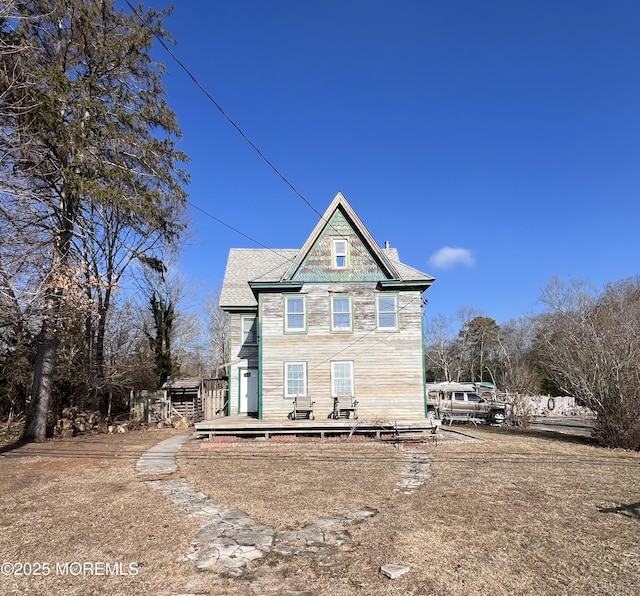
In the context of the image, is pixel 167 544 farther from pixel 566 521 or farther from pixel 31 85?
pixel 31 85

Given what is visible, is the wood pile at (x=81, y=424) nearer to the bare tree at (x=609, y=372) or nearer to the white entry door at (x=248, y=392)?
the white entry door at (x=248, y=392)

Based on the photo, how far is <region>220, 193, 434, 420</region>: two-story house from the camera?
58.5ft

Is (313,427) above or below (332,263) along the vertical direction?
below

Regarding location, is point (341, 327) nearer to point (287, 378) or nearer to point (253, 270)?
point (287, 378)

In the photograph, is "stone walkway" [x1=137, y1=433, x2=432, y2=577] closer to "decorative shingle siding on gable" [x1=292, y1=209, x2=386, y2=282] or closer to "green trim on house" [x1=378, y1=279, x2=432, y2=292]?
"green trim on house" [x1=378, y1=279, x2=432, y2=292]

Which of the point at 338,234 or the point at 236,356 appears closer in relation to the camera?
the point at 338,234

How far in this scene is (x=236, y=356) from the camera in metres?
21.3

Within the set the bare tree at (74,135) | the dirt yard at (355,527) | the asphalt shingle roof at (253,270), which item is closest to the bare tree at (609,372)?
the dirt yard at (355,527)

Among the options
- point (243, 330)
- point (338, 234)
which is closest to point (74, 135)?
point (338, 234)

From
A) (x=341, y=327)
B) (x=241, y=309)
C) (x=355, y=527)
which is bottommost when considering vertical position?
(x=355, y=527)

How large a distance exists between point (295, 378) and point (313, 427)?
8.62 feet

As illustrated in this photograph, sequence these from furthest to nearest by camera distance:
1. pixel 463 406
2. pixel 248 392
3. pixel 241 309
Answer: pixel 463 406 → pixel 241 309 → pixel 248 392

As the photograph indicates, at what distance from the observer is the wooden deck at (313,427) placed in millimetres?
15547

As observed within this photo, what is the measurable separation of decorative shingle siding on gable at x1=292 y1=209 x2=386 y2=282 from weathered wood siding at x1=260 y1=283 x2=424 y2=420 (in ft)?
1.24
